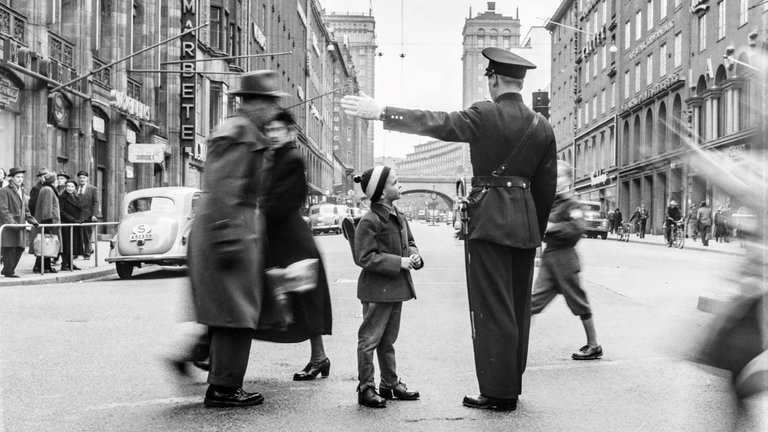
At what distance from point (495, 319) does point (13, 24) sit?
19.1 m

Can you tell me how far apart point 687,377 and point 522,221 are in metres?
1.87

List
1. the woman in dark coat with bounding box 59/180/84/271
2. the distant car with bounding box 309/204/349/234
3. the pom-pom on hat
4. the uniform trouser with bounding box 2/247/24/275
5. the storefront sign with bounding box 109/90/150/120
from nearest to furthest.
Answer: the pom-pom on hat < the uniform trouser with bounding box 2/247/24/275 < the woman in dark coat with bounding box 59/180/84/271 < the storefront sign with bounding box 109/90/150/120 < the distant car with bounding box 309/204/349/234

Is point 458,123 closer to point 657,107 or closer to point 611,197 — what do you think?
point 657,107

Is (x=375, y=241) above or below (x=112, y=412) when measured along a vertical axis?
above

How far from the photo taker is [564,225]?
6.78 metres

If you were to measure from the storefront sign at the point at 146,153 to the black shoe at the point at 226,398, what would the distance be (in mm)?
19040

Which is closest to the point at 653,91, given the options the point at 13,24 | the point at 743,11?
the point at 743,11

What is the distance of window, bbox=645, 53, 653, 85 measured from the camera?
151 feet

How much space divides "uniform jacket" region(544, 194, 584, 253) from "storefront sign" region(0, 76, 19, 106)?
667 inches

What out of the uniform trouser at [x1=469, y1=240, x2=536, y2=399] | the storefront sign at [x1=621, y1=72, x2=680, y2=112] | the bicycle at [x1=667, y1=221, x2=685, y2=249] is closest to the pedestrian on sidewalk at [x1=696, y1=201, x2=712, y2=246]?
the bicycle at [x1=667, y1=221, x2=685, y2=249]

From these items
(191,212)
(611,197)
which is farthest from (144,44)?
(611,197)

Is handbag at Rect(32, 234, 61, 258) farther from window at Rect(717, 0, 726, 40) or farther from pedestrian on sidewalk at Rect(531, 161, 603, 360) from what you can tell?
window at Rect(717, 0, 726, 40)

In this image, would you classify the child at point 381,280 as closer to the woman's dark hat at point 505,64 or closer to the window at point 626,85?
the woman's dark hat at point 505,64

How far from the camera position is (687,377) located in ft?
18.2
